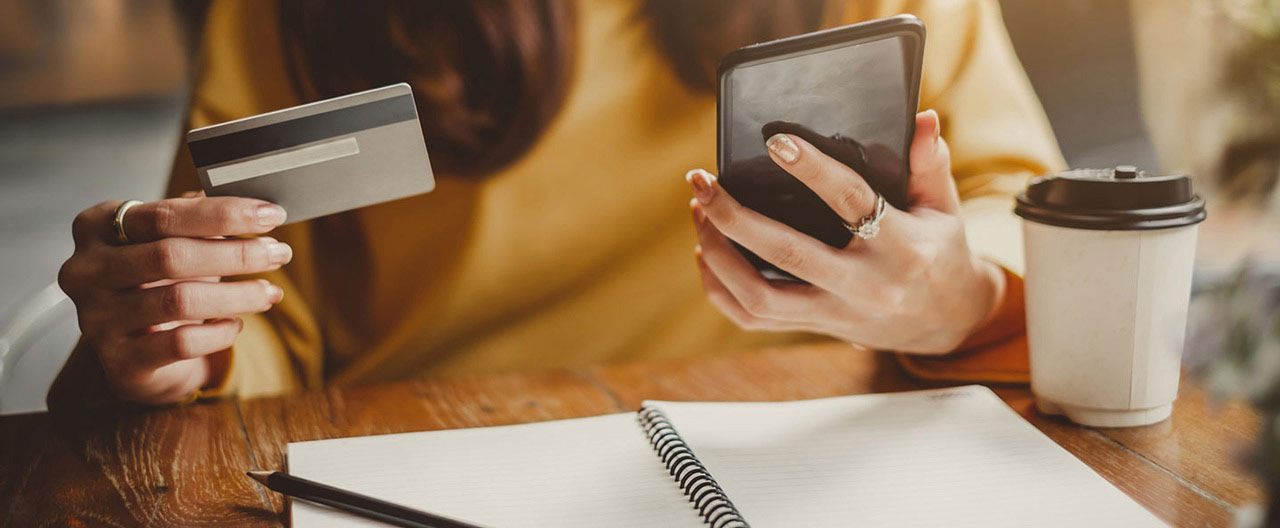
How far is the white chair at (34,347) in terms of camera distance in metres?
0.91

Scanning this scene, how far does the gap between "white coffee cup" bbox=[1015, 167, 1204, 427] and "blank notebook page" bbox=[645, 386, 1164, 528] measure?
0.20 ft

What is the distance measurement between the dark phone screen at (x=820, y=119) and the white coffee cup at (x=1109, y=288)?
0.11 meters

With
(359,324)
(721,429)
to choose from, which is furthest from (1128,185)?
(359,324)

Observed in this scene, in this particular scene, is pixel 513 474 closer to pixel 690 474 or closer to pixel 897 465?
pixel 690 474

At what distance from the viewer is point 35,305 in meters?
0.93

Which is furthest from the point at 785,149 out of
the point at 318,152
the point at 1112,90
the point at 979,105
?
the point at 1112,90

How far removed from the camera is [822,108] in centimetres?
67

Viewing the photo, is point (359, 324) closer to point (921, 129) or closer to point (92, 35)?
point (921, 129)

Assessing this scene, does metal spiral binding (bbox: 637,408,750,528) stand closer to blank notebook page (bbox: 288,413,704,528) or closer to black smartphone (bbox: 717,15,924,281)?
blank notebook page (bbox: 288,413,704,528)

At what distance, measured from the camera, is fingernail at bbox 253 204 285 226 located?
67 centimetres

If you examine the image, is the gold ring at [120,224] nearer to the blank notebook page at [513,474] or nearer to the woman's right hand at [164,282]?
the woman's right hand at [164,282]

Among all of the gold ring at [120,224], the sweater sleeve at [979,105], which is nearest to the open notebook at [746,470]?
the gold ring at [120,224]

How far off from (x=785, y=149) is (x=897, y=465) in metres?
0.23

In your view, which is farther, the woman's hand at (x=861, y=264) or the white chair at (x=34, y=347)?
the white chair at (x=34, y=347)
